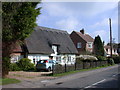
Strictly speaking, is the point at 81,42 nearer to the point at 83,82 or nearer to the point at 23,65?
the point at 23,65

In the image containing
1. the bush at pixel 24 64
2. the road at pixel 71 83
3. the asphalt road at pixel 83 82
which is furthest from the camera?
the bush at pixel 24 64

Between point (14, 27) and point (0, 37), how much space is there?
142 centimetres

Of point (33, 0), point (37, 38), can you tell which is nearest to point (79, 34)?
point (37, 38)

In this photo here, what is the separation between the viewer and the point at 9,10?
552 inches

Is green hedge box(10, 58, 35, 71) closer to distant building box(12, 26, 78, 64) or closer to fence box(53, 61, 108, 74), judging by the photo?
distant building box(12, 26, 78, 64)

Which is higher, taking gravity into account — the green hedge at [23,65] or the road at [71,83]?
the green hedge at [23,65]

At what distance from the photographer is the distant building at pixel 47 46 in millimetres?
→ 28469

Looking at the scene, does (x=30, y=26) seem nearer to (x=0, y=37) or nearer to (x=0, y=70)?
(x=0, y=37)

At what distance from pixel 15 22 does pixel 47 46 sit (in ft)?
63.8

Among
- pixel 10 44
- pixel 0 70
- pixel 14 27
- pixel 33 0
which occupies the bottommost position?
pixel 0 70

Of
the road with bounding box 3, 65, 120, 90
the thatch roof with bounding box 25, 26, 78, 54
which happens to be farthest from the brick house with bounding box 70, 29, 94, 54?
the road with bounding box 3, 65, 120, 90

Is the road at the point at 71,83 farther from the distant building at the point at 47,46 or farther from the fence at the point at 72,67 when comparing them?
the distant building at the point at 47,46

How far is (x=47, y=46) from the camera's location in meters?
33.4

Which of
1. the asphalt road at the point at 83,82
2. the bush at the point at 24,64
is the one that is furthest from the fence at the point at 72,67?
the bush at the point at 24,64
